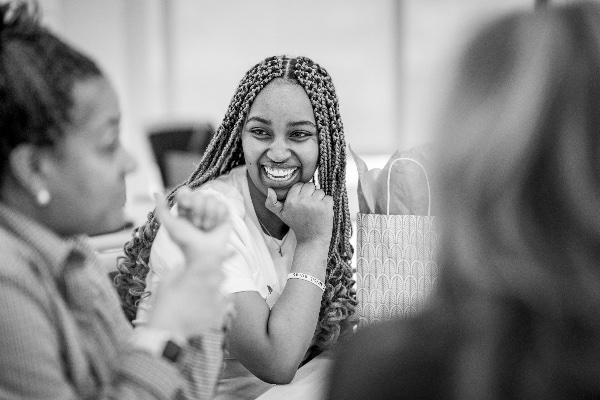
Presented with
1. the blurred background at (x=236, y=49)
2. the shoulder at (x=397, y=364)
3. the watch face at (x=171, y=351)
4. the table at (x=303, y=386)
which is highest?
the blurred background at (x=236, y=49)

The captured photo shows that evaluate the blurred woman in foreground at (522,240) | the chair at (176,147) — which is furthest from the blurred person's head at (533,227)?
the chair at (176,147)

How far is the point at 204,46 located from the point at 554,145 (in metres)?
5.52

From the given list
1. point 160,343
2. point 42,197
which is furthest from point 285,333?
point 42,197

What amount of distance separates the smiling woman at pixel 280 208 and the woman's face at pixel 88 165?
1.64ft

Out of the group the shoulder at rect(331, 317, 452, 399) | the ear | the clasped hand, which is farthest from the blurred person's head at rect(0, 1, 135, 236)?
the shoulder at rect(331, 317, 452, 399)

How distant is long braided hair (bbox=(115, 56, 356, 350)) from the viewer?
160cm

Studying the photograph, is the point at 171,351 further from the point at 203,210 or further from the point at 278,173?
the point at 278,173

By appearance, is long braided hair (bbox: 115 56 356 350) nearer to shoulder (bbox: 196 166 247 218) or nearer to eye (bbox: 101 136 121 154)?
shoulder (bbox: 196 166 247 218)

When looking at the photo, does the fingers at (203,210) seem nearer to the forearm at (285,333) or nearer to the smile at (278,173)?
the forearm at (285,333)

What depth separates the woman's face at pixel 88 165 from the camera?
875 mm

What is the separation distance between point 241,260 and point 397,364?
2.87ft

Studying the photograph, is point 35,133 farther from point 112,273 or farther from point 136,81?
point 136,81

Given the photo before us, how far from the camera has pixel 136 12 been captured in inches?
226

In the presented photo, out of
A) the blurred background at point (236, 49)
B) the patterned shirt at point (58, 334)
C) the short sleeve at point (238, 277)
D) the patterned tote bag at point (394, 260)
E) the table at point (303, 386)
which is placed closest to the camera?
the patterned shirt at point (58, 334)
